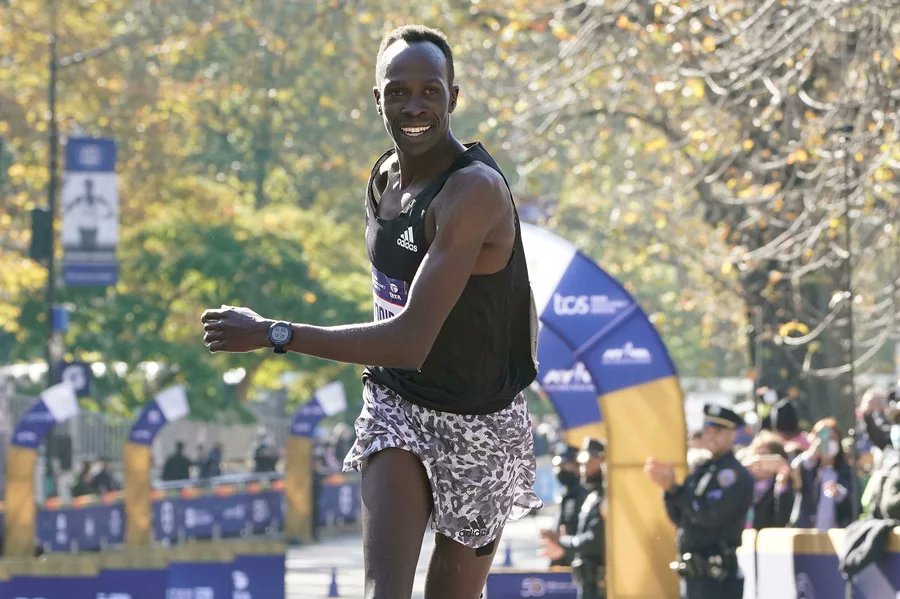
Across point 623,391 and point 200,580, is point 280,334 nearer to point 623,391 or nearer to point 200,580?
point 623,391

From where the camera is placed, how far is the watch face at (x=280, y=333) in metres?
4.84

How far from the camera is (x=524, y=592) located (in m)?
12.5

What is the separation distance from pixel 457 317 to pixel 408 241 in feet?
0.80

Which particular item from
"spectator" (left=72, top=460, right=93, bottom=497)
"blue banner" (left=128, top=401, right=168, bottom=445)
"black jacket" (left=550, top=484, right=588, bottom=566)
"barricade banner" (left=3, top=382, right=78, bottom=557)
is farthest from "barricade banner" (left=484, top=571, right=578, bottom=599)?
"spectator" (left=72, top=460, right=93, bottom=497)

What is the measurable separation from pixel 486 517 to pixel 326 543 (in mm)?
25261

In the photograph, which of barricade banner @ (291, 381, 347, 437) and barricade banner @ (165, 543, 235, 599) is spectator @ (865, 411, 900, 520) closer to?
barricade banner @ (165, 543, 235, 599)

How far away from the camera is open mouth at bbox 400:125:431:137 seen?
518 cm

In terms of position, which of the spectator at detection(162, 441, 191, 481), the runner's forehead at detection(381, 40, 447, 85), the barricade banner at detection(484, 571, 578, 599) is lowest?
the barricade banner at detection(484, 571, 578, 599)

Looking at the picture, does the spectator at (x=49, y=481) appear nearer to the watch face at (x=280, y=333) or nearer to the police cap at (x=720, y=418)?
the police cap at (x=720, y=418)

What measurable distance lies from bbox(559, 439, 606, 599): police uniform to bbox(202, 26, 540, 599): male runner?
7.48 metres

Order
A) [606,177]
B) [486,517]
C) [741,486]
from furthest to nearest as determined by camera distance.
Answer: [606,177]
[741,486]
[486,517]

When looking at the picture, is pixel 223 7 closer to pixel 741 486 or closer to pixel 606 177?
pixel 606 177

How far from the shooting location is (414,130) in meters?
5.19

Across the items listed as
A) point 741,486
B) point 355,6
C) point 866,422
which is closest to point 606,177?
point 355,6
